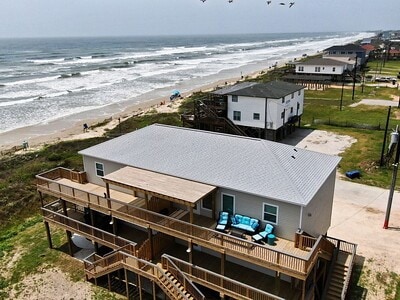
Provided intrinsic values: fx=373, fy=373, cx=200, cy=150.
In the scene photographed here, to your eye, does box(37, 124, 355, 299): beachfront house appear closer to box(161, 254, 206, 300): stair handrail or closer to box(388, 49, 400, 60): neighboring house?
box(161, 254, 206, 300): stair handrail

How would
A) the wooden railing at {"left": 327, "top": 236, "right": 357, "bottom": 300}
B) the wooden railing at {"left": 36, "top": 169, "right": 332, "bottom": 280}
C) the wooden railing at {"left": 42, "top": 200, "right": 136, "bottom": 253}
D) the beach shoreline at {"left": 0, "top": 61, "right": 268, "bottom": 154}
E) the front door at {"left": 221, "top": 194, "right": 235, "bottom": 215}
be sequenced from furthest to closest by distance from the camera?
the beach shoreline at {"left": 0, "top": 61, "right": 268, "bottom": 154}
the wooden railing at {"left": 42, "top": 200, "right": 136, "bottom": 253}
the front door at {"left": 221, "top": 194, "right": 235, "bottom": 215}
the wooden railing at {"left": 327, "top": 236, "right": 357, "bottom": 300}
the wooden railing at {"left": 36, "top": 169, "right": 332, "bottom": 280}

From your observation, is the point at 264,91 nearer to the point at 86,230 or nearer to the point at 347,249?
the point at 347,249

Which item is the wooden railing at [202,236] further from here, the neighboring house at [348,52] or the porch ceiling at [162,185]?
the neighboring house at [348,52]

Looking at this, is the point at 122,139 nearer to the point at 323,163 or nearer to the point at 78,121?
the point at 323,163

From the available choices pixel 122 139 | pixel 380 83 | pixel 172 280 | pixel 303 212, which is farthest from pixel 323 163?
pixel 380 83

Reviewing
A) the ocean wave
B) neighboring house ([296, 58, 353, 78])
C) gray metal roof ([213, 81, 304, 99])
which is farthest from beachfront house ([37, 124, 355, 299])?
the ocean wave
